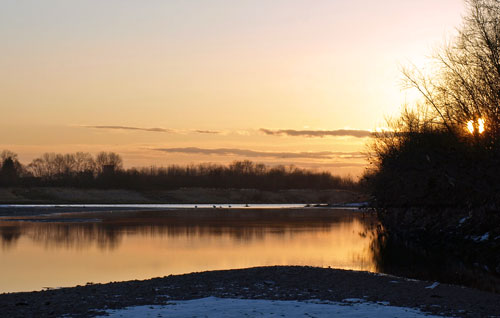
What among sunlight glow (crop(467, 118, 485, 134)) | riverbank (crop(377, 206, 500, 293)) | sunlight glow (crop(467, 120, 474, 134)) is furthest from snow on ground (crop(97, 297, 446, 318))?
sunlight glow (crop(467, 120, 474, 134))

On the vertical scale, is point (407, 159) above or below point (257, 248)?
above

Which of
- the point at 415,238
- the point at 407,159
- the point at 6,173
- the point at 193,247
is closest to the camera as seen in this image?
the point at 407,159

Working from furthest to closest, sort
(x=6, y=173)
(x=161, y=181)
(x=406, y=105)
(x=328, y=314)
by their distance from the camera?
(x=161, y=181) → (x=6, y=173) → (x=406, y=105) → (x=328, y=314)

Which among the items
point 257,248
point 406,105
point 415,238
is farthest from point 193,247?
point 406,105

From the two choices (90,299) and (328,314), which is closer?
(328,314)

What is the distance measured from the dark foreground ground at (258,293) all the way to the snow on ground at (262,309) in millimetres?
795

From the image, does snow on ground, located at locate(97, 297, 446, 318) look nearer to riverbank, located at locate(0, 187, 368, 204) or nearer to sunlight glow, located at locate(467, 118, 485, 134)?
sunlight glow, located at locate(467, 118, 485, 134)

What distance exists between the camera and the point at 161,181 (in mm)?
190750

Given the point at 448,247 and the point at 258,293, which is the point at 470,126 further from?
the point at 258,293

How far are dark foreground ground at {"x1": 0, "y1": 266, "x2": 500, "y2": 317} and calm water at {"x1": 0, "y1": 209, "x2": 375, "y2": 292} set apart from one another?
17.1 ft

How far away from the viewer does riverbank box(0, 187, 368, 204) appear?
484 ft

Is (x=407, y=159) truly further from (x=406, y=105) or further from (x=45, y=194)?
(x=45, y=194)

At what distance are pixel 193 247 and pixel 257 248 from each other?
385 cm

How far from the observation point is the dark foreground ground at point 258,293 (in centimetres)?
1583
